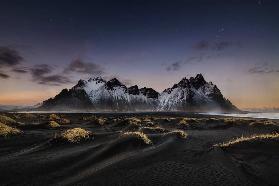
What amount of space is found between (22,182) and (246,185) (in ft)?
20.8

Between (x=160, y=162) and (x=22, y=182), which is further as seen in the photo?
(x=160, y=162)

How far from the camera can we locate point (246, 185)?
27.5ft

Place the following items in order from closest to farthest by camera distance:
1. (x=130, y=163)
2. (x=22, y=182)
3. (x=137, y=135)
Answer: (x=22, y=182) → (x=130, y=163) → (x=137, y=135)

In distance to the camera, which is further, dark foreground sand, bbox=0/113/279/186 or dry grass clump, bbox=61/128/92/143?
dry grass clump, bbox=61/128/92/143

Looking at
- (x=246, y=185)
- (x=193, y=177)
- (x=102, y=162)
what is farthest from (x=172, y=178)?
(x=102, y=162)

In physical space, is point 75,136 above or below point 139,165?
above

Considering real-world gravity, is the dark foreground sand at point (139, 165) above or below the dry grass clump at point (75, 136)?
below

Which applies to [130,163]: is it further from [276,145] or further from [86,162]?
[276,145]

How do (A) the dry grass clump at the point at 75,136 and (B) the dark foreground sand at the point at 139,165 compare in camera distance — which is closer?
(B) the dark foreground sand at the point at 139,165

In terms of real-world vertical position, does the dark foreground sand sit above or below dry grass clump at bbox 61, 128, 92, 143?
below

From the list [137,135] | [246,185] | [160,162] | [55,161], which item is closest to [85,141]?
[137,135]

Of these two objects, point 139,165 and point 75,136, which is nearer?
point 139,165

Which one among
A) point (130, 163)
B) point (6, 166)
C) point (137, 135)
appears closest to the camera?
point (6, 166)

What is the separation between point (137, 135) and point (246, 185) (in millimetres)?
Result: 8880
